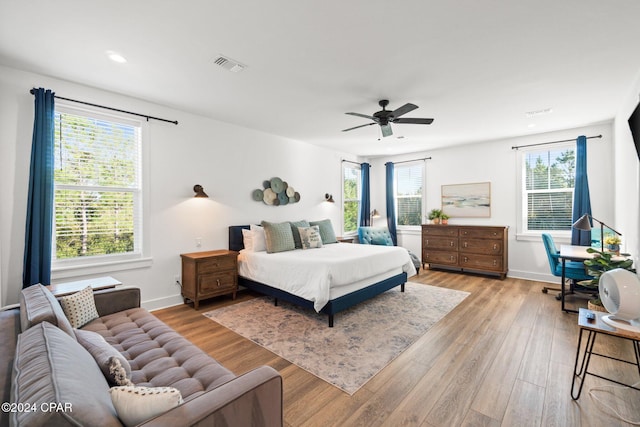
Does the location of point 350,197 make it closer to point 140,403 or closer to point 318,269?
point 318,269

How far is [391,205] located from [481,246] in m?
2.24

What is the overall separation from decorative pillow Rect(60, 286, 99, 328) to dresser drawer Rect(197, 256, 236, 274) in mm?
1446

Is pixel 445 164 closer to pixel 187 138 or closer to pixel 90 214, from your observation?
pixel 187 138

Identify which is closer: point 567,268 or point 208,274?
point 208,274

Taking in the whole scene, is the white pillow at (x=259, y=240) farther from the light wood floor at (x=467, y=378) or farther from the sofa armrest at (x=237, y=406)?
Result: the sofa armrest at (x=237, y=406)

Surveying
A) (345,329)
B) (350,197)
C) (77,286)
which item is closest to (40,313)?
(77,286)

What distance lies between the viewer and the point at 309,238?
4.54 meters

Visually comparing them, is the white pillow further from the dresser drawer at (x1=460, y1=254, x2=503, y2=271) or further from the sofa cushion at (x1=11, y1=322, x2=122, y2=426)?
the dresser drawer at (x1=460, y1=254, x2=503, y2=271)

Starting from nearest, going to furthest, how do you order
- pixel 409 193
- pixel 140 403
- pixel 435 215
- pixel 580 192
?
pixel 140 403 → pixel 580 192 → pixel 435 215 → pixel 409 193

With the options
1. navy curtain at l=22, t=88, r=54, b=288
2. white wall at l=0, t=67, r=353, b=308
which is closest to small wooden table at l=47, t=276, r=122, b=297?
navy curtain at l=22, t=88, r=54, b=288

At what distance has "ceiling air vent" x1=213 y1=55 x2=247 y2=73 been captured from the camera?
2.54 meters

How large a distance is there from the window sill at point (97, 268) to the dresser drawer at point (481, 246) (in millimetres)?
5358

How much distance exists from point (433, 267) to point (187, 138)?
5.37 metres

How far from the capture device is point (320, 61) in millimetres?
2586
